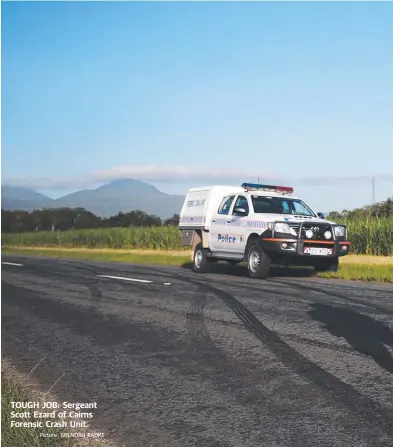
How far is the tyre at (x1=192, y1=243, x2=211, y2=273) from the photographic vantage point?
1666 cm

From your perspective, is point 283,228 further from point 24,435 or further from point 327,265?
point 24,435

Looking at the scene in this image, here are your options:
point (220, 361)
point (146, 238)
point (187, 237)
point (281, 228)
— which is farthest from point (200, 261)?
point (146, 238)

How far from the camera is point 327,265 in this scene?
15.2 meters

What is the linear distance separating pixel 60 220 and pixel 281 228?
56267mm

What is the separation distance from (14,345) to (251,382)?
9.91 feet

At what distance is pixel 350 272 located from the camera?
570 inches

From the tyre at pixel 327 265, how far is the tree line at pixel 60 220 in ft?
119

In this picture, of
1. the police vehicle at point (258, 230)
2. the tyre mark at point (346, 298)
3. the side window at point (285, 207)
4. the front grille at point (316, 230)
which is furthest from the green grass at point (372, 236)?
the tyre mark at point (346, 298)

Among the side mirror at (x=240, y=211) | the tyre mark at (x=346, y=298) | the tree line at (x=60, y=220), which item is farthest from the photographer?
the tree line at (x=60, y=220)

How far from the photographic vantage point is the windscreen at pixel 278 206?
50.4 feet

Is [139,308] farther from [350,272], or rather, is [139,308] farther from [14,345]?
[350,272]

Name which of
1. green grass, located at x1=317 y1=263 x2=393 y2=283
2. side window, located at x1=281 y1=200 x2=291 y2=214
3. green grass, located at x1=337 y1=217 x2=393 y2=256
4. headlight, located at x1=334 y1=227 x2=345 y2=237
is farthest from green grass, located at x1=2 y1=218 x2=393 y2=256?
headlight, located at x1=334 y1=227 x2=345 y2=237

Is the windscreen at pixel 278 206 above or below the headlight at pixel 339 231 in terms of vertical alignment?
above

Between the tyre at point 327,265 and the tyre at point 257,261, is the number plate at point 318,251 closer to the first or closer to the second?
the tyre at point 327,265
